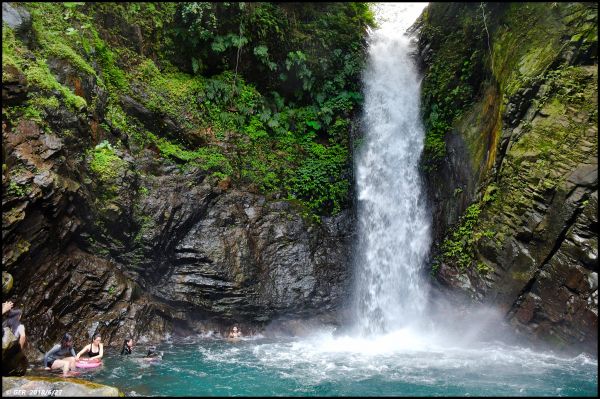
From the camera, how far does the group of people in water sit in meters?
7.78

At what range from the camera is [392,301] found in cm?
1290

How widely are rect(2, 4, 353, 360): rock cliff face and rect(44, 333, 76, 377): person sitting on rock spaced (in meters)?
0.79

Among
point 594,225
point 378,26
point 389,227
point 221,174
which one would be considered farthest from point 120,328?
point 378,26

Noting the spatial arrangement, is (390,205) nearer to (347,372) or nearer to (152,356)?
(347,372)

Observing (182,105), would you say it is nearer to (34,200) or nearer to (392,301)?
(34,200)

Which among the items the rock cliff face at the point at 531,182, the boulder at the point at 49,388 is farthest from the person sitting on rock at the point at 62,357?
the rock cliff face at the point at 531,182

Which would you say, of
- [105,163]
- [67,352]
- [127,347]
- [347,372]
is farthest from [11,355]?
[347,372]

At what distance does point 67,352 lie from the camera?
8.63 metres

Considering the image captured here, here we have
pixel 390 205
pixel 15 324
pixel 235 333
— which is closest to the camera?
pixel 15 324

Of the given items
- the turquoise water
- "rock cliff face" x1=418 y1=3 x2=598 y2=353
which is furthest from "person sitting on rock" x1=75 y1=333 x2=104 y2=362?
"rock cliff face" x1=418 y1=3 x2=598 y2=353

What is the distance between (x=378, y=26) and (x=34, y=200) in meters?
15.6

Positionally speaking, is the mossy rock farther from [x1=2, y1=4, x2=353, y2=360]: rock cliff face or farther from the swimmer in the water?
the swimmer in the water

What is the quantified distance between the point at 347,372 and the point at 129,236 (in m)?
6.90

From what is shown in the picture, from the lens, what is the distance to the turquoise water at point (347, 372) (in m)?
7.48
